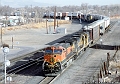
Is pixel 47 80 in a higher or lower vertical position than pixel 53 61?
lower

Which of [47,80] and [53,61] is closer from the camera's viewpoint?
[47,80]

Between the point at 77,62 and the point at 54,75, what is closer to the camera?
the point at 54,75

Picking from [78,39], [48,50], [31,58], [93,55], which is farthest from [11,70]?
[93,55]

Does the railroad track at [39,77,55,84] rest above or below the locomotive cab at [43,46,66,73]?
below

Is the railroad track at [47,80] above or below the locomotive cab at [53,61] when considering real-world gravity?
below

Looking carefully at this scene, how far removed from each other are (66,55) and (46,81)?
462 cm

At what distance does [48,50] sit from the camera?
2580 centimetres

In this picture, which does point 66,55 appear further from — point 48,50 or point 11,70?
point 11,70

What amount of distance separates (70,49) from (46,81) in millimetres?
6657

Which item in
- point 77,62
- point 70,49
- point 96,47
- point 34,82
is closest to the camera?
point 34,82

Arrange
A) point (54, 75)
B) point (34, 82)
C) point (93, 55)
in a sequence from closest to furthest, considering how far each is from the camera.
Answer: point (34, 82)
point (54, 75)
point (93, 55)

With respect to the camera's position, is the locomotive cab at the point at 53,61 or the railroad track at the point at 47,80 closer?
the railroad track at the point at 47,80

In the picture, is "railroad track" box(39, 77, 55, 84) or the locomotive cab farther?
the locomotive cab

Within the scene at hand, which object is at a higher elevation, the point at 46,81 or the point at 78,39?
the point at 78,39
